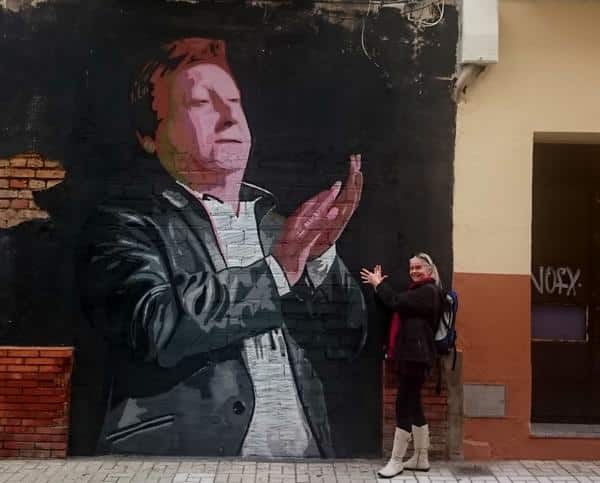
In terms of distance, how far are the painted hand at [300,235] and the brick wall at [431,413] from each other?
113cm

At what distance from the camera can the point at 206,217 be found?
6.34 m

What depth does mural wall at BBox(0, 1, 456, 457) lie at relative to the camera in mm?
6309

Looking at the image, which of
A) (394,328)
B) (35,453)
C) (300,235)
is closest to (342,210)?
(300,235)

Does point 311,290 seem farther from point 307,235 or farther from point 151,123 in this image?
point 151,123

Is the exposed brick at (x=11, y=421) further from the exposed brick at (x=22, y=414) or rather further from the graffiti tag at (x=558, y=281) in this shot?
the graffiti tag at (x=558, y=281)

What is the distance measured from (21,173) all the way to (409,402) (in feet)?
12.2

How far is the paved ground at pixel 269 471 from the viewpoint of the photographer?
19.0 feet

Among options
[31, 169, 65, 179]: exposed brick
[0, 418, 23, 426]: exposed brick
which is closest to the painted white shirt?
[31, 169, 65, 179]: exposed brick

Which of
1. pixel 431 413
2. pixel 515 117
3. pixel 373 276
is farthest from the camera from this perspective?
pixel 515 117

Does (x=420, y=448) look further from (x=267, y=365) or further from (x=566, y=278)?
(x=566, y=278)

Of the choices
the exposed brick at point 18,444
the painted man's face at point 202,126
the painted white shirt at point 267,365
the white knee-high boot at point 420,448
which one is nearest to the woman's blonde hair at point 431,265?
the painted white shirt at point 267,365

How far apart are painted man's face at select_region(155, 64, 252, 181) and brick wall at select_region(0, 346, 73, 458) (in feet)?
6.26

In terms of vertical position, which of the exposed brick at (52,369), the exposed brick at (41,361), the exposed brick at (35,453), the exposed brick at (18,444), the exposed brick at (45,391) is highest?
the exposed brick at (41,361)

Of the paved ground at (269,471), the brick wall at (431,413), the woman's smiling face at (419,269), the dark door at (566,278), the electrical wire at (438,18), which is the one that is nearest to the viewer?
the paved ground at (269,471)
